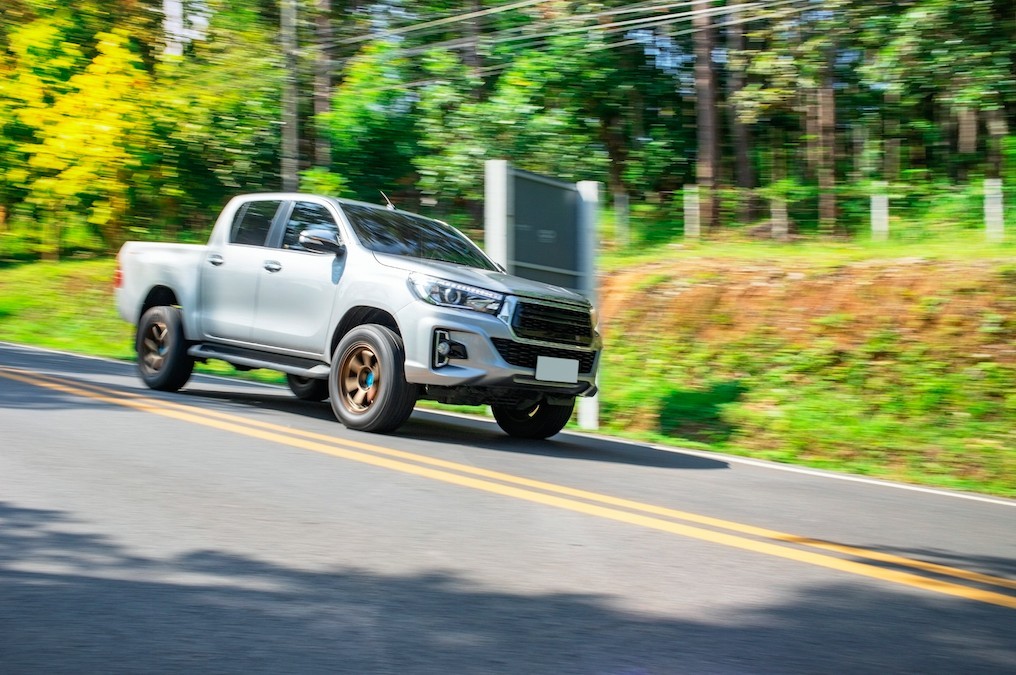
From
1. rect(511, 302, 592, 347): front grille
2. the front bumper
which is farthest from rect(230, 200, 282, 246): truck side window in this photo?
rect(511, 302, 592, 347): front grille

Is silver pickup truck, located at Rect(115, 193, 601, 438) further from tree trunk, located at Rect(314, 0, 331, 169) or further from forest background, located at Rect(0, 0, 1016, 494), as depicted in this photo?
tree trunk, located at Rect(314, 0, 331, 169)

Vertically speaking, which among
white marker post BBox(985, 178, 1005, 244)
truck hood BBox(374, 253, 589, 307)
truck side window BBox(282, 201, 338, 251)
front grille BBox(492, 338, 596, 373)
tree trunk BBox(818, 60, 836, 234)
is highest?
tree trunk BBox(818, 60, 836, 234)

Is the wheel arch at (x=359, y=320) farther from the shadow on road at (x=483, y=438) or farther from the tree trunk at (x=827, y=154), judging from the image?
the tree trunk at (x=827, y=154)

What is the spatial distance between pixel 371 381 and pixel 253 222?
236 cm

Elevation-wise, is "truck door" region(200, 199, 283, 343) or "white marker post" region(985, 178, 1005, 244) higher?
"white marker post" region(985, 178, 1005, 244)

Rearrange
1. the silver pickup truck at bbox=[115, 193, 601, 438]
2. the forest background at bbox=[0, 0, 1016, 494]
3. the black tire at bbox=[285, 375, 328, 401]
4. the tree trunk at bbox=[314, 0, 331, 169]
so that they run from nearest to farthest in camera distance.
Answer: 1. the silver pickup truck at bbox=[115, 193, 601, 438]
2. the black tire at bbox=[285, 375, 328, 401]
3. the forest background at bbox=[0, 0, 1016, 494]
4. the tree trunk at bbox=[314, 0, 331, 169]

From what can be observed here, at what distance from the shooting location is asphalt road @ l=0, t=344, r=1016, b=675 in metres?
3.49

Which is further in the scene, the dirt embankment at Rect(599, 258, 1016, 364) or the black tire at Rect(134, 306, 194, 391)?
the dirt embankment at Rect(599, 258, 1016, 364)

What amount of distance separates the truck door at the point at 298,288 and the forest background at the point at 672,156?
3.87 m

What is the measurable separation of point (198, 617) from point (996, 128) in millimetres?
22876

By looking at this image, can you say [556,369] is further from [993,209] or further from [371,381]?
[993,209]

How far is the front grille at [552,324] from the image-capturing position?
8.20 m

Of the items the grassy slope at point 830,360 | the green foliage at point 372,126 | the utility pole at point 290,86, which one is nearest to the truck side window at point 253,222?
the grassy slope at point 830,360

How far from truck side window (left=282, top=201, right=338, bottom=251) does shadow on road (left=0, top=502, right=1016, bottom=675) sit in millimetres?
5062
